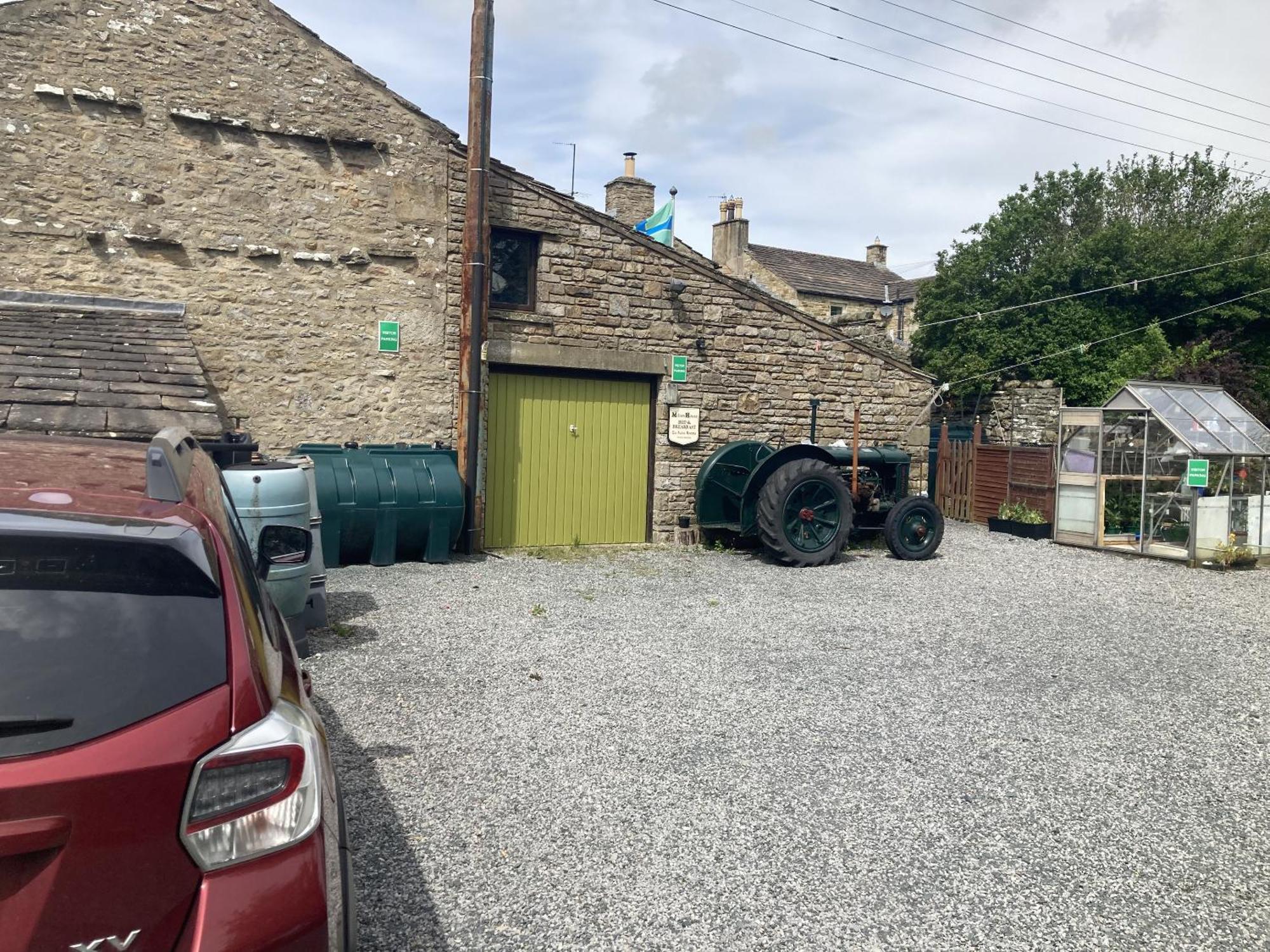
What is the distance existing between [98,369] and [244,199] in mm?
2716

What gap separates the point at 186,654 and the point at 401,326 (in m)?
9.00

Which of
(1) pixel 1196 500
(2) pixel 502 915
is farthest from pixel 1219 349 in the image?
(2) pixel 502 915

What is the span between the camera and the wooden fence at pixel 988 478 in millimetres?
14539

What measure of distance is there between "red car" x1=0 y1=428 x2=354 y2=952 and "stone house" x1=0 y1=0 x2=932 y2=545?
240 inches

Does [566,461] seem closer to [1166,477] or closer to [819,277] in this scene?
[1166,477]

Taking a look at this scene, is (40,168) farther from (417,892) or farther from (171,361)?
(417,892)

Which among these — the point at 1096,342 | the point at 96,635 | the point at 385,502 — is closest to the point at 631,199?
the point at 385,502

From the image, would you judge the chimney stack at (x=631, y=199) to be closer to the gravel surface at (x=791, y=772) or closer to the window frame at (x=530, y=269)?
the window frame at (x=530, y=269)

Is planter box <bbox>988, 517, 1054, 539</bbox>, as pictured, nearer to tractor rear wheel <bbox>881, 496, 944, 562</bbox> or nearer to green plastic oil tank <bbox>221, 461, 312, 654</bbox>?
tractor rear wheel <bbox>881, 496, 944, 562</bbox>

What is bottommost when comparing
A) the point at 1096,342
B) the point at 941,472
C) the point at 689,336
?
the point at 941,472

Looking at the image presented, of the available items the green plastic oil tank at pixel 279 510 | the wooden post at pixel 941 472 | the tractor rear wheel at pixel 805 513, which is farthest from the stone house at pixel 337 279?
the wooden post at pixel 941 472

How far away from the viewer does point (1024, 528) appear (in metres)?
14.3

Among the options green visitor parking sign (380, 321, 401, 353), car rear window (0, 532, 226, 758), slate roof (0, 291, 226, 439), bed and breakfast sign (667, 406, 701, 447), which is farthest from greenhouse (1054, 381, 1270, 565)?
car rear window (0, 532, 226, 758)

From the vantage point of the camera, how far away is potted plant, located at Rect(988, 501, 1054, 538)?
14.2 metres
